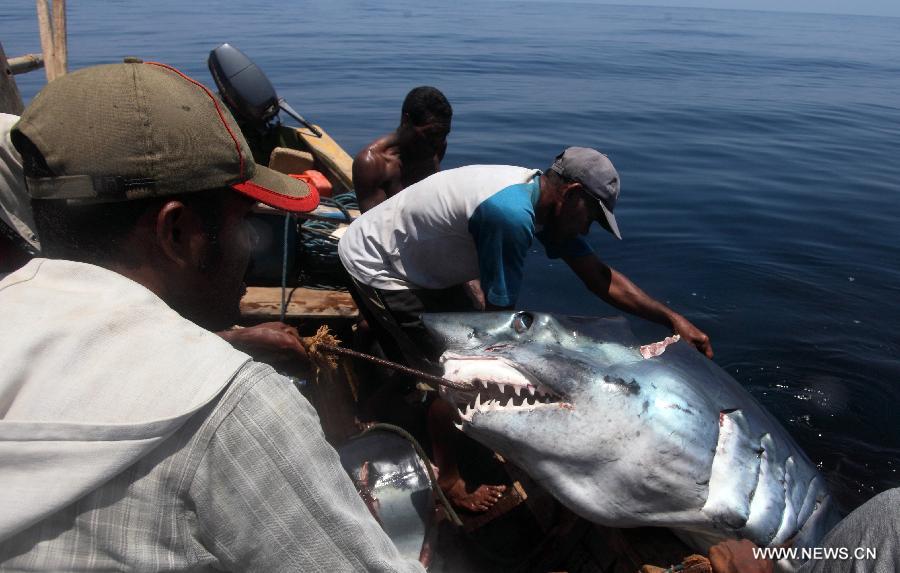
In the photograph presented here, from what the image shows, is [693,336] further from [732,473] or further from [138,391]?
[138,391]

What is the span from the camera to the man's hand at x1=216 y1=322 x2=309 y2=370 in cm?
219

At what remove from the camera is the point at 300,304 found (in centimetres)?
337

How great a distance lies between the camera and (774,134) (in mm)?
13094

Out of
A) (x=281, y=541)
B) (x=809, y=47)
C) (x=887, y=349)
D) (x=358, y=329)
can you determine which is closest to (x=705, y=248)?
(x=887, y=349)

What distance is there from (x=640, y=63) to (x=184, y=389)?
89.1 ft

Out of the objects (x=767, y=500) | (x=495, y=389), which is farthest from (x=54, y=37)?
(x=767, y=500)

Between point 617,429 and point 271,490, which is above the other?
point 271,490

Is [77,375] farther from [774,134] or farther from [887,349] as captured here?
[774,134]

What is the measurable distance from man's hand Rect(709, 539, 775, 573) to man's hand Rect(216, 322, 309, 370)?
4.61ft

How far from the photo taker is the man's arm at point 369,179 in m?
4.29

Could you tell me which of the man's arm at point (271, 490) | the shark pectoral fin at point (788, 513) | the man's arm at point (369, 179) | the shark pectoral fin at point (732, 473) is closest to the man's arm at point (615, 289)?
the shark pectoral fin at point (788, 513)

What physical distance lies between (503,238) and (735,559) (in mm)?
1297

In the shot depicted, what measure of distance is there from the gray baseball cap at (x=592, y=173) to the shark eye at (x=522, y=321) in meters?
0.80

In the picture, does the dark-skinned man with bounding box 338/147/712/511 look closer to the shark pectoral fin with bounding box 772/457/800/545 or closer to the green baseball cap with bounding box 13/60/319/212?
the shark pectoral fin with bounding box 772/457/800/545
